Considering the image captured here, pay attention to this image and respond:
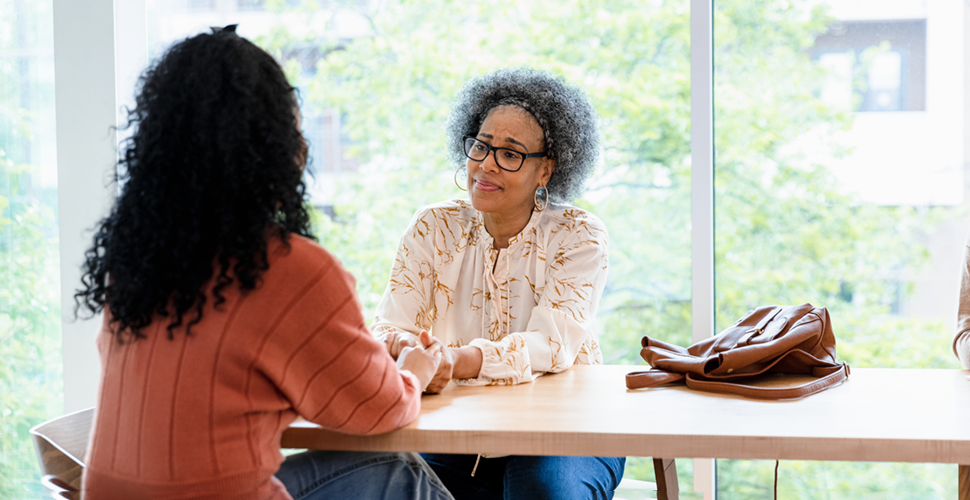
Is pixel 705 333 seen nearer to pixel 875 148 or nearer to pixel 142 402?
pixel 875 148

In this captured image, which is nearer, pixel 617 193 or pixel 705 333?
pixel 705 333

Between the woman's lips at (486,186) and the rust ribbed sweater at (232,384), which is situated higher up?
the woman's lips at (486,186)

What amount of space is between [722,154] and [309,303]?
1733 millimetres

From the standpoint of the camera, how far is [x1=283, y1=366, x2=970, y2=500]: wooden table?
1196 mm

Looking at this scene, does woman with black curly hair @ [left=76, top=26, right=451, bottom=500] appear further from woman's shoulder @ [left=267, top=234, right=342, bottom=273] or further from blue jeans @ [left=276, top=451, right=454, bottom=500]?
blue jeans @ [left=276, top=451, right=454, bottom=500]

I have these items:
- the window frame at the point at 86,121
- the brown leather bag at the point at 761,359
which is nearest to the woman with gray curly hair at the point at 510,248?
the brown leather bag at the point at 761,359

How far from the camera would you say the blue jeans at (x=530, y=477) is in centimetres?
153

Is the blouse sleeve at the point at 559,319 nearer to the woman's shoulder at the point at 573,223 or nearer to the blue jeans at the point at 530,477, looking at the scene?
the woman's shoulder at the point at 573,223

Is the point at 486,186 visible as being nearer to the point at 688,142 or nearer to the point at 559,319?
Result: the point at 559,319

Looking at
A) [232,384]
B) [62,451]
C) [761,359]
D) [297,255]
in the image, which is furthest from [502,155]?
[62,451]

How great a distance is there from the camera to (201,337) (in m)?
A: 1.05

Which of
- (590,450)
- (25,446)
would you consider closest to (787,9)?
(590,450)

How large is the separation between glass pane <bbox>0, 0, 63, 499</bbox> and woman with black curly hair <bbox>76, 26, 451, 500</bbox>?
74.0 inches

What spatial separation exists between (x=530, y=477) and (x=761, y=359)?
549 mm
